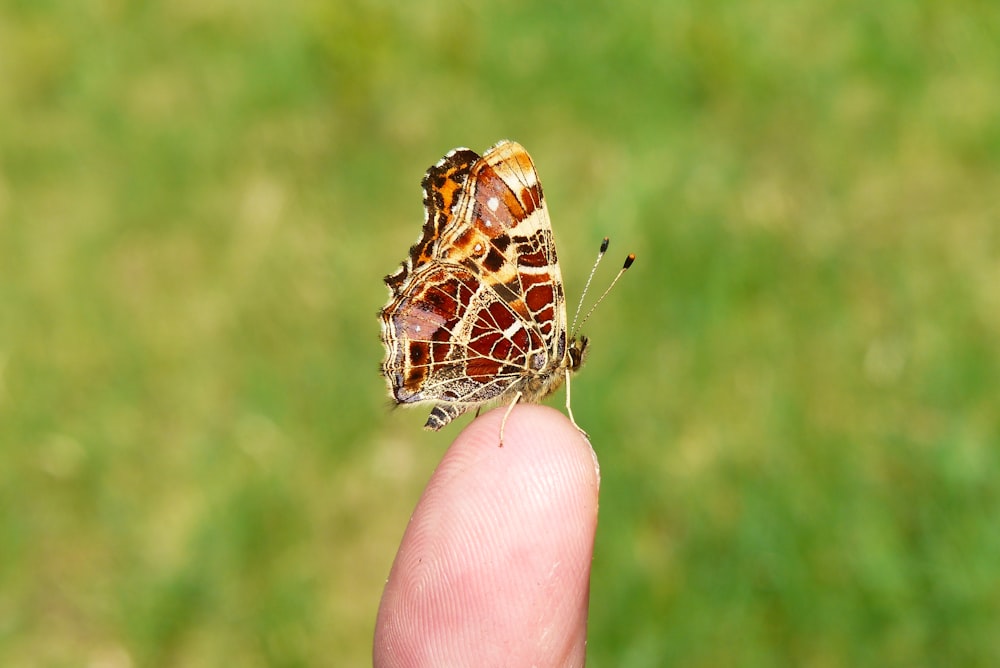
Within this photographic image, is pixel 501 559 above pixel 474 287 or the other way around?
the other way around

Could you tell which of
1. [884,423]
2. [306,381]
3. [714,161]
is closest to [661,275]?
[714,161]

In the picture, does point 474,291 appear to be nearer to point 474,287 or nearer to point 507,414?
point 474,287

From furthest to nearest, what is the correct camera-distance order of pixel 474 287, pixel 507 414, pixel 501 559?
pixel 474 287 < pixel 507 414 < pixel 501 559

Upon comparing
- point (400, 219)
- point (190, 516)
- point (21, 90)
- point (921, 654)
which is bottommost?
point (921, 654)

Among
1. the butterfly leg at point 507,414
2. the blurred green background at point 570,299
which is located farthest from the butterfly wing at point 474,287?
the blurred green background at point 570,299

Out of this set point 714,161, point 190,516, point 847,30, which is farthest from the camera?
point 847,30

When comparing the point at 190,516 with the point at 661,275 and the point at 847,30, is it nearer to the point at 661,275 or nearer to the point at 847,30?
the point at 661,275

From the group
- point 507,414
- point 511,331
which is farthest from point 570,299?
point 507,414

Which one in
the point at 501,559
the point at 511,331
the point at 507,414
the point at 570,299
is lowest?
the point at 501,559

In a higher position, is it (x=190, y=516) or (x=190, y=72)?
(x=190, y=72)
